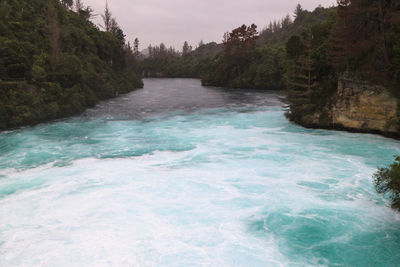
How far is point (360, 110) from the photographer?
2119 cm

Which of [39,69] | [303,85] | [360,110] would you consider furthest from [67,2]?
[360,110]

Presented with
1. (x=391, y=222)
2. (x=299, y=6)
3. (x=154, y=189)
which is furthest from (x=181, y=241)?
(x=299, y=6)

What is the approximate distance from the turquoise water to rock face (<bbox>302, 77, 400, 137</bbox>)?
2.71 ft

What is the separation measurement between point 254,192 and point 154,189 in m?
4.14

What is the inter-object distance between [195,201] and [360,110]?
1453 centimetres

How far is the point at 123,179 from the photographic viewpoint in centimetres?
1456

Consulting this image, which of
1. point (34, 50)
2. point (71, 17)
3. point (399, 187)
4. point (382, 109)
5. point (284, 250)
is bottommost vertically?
point (284, 250)

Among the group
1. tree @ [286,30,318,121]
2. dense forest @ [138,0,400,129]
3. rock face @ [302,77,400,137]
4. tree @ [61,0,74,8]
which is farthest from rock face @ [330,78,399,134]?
tree @ [61,0,74,8]

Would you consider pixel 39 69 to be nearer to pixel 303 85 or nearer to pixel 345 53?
pixel 303 85

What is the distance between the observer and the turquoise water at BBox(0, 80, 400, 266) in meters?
9.13

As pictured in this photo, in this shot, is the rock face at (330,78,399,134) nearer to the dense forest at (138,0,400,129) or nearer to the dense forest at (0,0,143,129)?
the dense forest at (138,0,400,129)

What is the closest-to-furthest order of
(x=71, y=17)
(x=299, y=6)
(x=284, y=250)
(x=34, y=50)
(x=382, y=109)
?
(x=284, y=250) < (x=382, y=109) < (x=34, y=50) < (x=71, y=17) < (x=299, y=6)

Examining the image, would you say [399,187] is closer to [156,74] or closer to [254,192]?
[254,192]

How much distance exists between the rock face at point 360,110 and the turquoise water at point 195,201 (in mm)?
825
